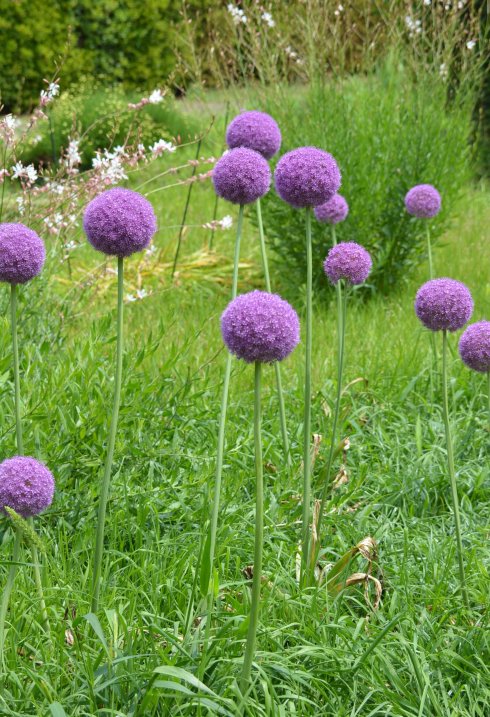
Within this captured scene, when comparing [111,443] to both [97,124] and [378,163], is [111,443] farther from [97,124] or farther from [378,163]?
[97,124]

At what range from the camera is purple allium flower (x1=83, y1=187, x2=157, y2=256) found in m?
1.96

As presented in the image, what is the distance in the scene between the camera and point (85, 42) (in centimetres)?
1295

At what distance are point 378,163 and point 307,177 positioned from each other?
11.0ft

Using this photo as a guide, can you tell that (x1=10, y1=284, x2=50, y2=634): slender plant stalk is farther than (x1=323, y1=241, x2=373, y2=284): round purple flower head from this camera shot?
No

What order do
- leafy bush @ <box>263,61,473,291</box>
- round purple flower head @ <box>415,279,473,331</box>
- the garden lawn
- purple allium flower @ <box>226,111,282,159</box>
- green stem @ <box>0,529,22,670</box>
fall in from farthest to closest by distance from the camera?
leafy bush @ <box>263,61,473,291</box>, purple allium flower @ <box>226,111,282,159</box>, round purple flower head @ <box>415,279,473,331</box>, the garden lawn, green stem @ <box>0,529,22,670</box>

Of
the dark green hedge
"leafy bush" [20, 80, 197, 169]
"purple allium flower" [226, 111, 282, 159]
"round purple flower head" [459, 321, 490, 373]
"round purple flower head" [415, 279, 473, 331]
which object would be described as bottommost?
"leafy bush" [20, 80, 197, 169]

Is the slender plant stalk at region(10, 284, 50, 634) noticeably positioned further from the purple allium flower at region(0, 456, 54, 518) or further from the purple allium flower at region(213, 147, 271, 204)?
the purple allium flower at region(213, 147, 271, 204)

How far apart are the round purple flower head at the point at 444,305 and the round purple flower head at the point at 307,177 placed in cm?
37

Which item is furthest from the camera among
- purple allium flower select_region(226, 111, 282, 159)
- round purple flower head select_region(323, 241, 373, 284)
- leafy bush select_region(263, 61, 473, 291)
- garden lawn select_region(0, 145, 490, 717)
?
leafy bush select_region(263, 61, 473, 291)

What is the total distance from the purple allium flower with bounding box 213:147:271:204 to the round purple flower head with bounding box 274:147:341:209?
2.2 inches

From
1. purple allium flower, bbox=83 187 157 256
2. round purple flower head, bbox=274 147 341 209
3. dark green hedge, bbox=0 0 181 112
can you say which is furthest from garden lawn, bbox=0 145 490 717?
dark green hedge, bbox=0 0 181 112

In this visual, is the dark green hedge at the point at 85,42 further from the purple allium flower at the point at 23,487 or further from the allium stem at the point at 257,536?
the allium stem at the point at 257,536

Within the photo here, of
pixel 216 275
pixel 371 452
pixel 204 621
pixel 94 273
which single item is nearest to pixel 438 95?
pixel 216 275

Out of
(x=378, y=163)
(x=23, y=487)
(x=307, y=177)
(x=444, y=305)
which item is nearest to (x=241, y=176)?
(x=307, y=177)
